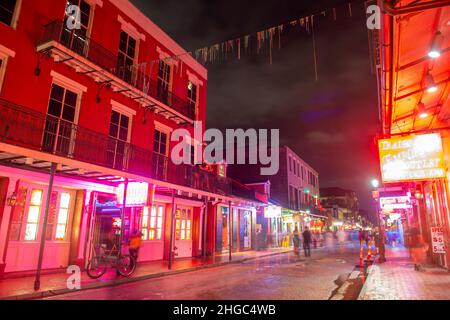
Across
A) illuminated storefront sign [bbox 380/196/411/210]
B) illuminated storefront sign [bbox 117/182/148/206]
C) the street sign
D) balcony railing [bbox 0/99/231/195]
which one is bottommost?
the street sign

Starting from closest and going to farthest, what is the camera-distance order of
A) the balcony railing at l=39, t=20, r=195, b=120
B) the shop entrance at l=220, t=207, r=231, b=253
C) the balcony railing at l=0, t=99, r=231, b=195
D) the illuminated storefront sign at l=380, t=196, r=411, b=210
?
the balcony railing at l=0, t=99, r=231, b=195 < the balcony railing at l=39, t=20, r=195, b=120 < the illuminated storefront sign at l=380, t=196, r=411, b=210 < the shop entrance at l=220, t=207, r=231, b=253

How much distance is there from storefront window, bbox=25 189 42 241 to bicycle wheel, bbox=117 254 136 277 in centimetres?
288

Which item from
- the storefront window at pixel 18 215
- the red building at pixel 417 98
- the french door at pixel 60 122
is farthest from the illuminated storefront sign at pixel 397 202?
the storefront window at pixel 18 215

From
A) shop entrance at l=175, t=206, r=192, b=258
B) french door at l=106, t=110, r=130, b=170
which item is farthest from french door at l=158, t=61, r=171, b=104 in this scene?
shop entrance at l=175, t=206, r=192, b=258

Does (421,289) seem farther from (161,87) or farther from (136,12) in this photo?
(136,12)

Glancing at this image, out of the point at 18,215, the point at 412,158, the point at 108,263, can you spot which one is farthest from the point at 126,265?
the point at 412,158

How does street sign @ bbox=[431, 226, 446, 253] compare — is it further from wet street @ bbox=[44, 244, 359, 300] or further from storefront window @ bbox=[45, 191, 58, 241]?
storefront window @ bbox=[45, 191, 58, 241]

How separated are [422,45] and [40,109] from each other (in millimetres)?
10537

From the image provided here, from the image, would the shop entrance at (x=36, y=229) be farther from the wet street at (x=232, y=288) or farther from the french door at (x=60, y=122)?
the wet street at (x=232, y=288)

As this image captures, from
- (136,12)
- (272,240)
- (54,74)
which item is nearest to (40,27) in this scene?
(54,74)

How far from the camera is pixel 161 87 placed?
15.0 m

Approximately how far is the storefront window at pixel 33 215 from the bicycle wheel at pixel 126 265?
113 inches

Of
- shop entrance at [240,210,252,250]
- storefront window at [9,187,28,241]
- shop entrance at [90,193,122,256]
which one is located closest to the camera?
storefront window at [9,187,28,241]

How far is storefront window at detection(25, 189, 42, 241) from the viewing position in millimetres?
9750
